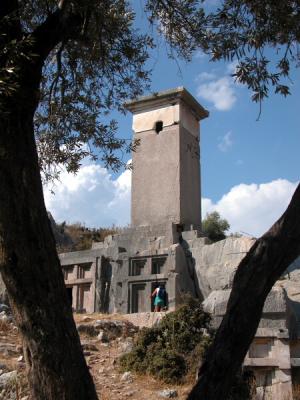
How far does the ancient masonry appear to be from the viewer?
12117 millimetres

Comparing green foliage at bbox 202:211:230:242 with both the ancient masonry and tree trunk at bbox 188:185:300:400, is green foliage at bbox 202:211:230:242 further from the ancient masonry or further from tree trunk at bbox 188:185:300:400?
tree trunk at bbox 188:185:300:400

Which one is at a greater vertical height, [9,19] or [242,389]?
[9,19]

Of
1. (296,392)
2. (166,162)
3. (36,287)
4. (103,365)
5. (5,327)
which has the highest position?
(166,162)

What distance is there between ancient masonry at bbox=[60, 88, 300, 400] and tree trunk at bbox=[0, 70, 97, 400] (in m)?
6.92

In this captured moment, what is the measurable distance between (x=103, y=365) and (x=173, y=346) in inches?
43.9

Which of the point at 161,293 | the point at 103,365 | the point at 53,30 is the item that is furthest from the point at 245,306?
the point at 161,293

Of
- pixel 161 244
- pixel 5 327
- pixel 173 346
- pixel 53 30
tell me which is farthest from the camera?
pixel 161 244

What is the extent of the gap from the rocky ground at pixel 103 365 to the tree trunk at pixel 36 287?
2.98 meters

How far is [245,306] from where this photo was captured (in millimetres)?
3650

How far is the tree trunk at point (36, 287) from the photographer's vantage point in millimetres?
3496

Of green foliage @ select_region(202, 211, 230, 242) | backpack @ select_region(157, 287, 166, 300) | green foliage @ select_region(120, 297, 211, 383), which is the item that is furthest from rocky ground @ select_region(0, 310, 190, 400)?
green foliage @ select_region(202, 211, 230, 242)

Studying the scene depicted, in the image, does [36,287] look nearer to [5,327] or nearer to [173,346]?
[173,346]

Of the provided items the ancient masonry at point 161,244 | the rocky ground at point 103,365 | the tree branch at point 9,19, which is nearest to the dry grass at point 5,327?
the rocky ground at point 103,365

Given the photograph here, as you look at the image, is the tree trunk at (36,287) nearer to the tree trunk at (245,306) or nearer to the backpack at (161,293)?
the tree trunk at (245,306)
